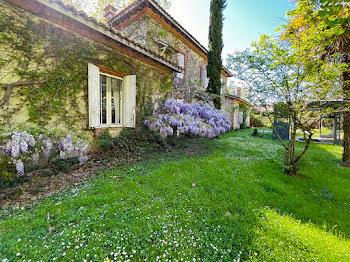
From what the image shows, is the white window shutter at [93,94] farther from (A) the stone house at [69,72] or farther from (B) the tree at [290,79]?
(B) the tree at [290,79]

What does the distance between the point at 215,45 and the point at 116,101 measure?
719 centimetres

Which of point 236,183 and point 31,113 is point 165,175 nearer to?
point 236,183

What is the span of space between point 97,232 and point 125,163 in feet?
7.18

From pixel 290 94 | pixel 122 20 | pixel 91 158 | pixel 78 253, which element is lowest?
pixel 78 253

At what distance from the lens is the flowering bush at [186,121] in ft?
16.1

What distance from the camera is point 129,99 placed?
466 cm

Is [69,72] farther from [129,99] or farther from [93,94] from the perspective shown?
[129,99]

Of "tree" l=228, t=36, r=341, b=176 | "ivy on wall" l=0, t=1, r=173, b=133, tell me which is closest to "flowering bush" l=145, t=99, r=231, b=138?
"tree" l=228, t=36, r=341, b=176

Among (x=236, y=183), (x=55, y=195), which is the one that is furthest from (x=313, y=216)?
(x=55, y=195)

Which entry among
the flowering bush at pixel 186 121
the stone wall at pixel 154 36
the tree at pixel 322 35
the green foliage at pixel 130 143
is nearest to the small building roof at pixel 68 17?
the flowering bush at pixel 186 121

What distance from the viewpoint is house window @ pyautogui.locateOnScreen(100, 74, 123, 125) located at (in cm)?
426

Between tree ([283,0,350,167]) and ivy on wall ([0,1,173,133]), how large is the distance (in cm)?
436

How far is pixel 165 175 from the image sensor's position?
3113 mm

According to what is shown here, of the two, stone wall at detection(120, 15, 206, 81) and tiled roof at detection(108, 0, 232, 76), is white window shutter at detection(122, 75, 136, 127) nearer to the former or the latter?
stone wall at detection(120, 15, 206, 81)
